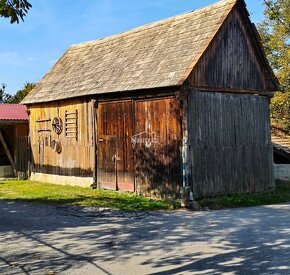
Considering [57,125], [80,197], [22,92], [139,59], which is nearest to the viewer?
[80,197]

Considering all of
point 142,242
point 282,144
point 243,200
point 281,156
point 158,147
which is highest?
point 282,144

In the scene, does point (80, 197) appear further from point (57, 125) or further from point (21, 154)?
point (21, 154)

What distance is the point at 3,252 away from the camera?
27.2 ft

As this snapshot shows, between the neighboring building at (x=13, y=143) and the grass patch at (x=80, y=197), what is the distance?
12.5 ft

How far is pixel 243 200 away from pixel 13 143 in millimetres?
13819

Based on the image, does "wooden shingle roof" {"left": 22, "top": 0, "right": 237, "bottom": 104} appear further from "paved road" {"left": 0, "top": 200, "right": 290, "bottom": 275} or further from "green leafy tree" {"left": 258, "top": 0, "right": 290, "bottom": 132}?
"green leafy tree" {"left": 258, "top": 0, "right": 290, "bottom": 132}

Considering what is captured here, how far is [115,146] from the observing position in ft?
56.6

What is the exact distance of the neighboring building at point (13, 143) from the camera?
23.0 meters

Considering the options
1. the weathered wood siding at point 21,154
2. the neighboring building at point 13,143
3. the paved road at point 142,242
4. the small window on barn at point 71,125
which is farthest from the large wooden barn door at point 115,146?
the neighboring building at point 13,143

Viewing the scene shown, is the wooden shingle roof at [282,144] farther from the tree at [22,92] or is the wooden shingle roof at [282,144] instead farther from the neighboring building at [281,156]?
the tree at [22,92]

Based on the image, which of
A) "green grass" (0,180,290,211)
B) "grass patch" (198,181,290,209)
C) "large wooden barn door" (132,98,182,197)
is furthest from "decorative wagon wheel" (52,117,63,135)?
"grass patch" (198,181,290,209)

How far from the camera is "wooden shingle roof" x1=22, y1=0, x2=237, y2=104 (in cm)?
1540

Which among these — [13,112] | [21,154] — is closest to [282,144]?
[21,154]

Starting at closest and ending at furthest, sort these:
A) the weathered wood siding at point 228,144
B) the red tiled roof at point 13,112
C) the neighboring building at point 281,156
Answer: the weathered wood siding at point 228,144, the neighboring building at point 281,156, the red tiled roof at point 13,112
